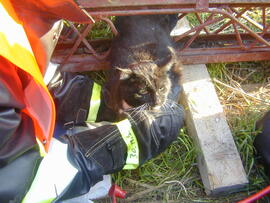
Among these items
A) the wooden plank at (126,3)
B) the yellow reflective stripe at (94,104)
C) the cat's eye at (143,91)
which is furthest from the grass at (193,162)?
the wooden plank at (126,3)

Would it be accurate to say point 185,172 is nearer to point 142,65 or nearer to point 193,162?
point 193,162

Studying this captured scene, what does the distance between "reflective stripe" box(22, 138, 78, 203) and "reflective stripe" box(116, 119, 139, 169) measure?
36 centimetres

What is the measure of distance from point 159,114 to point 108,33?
1.01m

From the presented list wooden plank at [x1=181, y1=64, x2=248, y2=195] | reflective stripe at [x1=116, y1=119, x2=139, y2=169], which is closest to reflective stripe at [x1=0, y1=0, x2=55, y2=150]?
reflective stripe at [x1=116, y1=119, x2=139, y2=169]

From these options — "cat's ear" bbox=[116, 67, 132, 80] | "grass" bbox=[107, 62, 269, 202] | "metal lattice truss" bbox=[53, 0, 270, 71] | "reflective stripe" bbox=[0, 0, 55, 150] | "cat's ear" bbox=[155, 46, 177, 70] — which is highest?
"metal lattice truss" bbox=[53, 0, 270, 71]

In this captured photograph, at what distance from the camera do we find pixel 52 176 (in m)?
1.84

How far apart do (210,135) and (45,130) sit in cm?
138

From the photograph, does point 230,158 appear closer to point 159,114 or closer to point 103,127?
point 159,114

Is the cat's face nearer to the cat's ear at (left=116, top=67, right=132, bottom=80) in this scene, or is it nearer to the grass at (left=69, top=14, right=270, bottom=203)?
the cat's ear at (left=116, top=67, right=132, bottom=80)

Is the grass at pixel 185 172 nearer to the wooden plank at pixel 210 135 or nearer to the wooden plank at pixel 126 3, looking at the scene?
the wooden plank at pixel 210 135

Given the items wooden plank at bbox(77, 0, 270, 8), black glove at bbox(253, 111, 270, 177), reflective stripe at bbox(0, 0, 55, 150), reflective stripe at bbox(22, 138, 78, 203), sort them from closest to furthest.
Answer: reflective stripe at bbox(0, 0, 55, 150)
reflective stripe at bbox(22, 138, 78, 203)
wooden plank at bbox(77, 0, 270, 8)
black glove at bbox(253, 111, 270, 177)

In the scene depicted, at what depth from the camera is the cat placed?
2283 mm

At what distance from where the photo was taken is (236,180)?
2428mm

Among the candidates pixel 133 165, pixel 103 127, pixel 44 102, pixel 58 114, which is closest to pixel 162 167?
pixel 133 165
